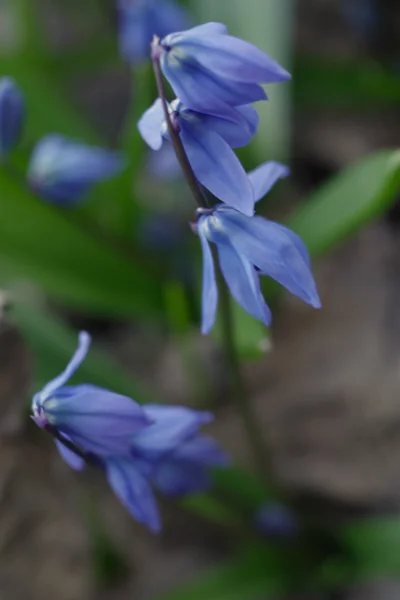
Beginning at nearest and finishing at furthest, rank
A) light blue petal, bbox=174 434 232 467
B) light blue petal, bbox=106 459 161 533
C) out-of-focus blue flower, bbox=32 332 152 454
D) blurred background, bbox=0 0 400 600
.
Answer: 1. out-of-focus blue flower, bbox=32 332 152 454
2. light blue petal, bbox=106 459 161 533
3. light blue petal, bbox=174 434 232 467
4. blurred background, bbox=0 0 400 600

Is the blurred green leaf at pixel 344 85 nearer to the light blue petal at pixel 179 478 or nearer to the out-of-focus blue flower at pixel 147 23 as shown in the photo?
the out-of-focus blue flower at pixel 147 23

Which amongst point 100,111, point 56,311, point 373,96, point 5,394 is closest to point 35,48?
point 100,111

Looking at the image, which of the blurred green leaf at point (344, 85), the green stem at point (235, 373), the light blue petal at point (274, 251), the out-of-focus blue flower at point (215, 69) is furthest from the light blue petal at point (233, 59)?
the blurred green leaf at point (344, 85)

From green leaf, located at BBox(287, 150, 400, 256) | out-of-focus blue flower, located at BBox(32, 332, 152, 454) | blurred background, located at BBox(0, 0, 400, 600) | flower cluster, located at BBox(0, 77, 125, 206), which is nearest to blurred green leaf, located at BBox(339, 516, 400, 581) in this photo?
blurred background, located at BBox(0, 0, 400, 600)

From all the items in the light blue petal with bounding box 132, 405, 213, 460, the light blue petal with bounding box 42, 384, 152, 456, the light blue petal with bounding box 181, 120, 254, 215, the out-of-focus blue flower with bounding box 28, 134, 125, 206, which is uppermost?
the light blue petal with bounding box 181, 120, 254, 215

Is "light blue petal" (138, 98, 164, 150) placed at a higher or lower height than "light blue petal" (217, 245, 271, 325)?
higher

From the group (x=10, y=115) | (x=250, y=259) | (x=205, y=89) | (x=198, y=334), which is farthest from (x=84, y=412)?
(x=198, y=334)

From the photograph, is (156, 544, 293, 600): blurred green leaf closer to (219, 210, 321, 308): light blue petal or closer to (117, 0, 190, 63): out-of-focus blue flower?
(219, 210, 321, 308): light blue petal

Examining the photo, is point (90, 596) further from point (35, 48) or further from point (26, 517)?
point (35, 48)
